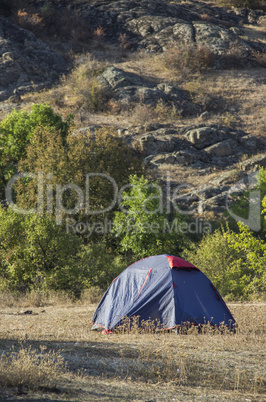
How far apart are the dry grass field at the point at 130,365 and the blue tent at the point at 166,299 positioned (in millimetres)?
514

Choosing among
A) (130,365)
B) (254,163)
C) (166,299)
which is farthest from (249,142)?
(130,365)

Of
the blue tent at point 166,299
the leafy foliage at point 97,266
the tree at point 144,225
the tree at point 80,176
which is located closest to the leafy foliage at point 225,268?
the tree at point 144,225

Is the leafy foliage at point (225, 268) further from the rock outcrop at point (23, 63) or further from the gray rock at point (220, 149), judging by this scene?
the rock outcrop at point (23, 63)

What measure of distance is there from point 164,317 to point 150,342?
1.88m

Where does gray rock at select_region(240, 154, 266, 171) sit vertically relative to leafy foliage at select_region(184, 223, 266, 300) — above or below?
above

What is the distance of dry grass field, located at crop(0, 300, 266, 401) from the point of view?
5.70 meters

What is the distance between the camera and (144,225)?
68.8ft

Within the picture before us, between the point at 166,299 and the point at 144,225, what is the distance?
33.7 feet

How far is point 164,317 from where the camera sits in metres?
10.7

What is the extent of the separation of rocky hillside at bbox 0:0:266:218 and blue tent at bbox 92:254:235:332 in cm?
1663

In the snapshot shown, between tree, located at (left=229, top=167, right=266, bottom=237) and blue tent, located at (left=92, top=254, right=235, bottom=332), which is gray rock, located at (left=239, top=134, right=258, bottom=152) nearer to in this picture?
tree, located at (left=229, top=167, right=266, bottom=237)

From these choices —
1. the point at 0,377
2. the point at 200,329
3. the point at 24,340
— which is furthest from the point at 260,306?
the point at 0,377

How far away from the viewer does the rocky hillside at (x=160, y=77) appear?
32625 mm

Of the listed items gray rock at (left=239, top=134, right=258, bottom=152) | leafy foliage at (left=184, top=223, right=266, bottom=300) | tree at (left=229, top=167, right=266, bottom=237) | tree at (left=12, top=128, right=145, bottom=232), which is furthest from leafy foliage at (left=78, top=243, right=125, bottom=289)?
gray rock at (left=239, top=134, right=258, bottom=152)
